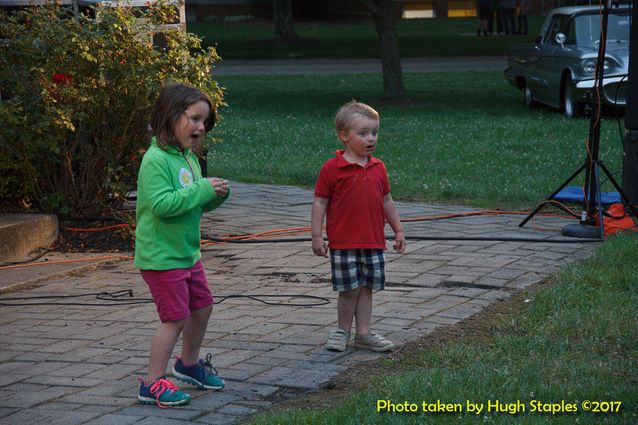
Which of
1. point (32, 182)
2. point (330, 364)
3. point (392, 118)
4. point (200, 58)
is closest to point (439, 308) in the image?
point (330, 364)

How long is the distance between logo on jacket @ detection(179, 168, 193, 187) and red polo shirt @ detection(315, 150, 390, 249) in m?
0.91

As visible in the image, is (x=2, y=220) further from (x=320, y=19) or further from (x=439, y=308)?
(x=320, y=19)

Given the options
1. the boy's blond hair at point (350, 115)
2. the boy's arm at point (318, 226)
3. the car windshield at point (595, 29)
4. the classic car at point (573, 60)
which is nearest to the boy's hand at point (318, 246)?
the boy's arm at point (318, 226)

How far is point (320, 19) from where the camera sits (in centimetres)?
4812

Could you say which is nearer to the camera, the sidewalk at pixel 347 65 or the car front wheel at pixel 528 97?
the car front wheel at pixel 528 97

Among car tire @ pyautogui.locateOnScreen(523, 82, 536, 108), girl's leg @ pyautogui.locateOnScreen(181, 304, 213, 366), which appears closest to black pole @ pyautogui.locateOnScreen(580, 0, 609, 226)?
girl's leg @ pyautogui.locateOnScreen(181, 304, 213, 366)

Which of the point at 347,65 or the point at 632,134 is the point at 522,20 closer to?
the point at 347,65

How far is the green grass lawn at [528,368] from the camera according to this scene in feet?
14.2

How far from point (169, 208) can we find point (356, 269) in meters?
1.26

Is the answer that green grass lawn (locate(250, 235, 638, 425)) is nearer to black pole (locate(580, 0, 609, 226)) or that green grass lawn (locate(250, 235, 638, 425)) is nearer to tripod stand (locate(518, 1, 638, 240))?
tripod stand (locate(518, 1, 638, 240))

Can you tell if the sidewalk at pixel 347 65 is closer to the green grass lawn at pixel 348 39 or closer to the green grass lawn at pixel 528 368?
the green grass lawn at pixel 348 39

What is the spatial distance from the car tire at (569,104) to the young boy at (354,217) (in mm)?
11420

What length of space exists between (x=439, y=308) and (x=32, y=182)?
3608 mm

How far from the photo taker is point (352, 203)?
17.8 feet
